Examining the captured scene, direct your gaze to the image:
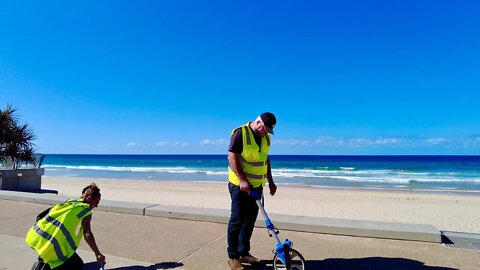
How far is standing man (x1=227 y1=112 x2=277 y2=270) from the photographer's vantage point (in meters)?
3.54

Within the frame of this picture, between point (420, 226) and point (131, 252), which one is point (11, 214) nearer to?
point (131, 252)

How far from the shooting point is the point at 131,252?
429cm

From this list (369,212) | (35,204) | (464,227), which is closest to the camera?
(35,204)

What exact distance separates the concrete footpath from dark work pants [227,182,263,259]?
0.27 m

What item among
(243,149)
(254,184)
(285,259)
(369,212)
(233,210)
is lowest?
(369,212)


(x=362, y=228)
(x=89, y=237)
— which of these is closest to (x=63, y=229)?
(x=89, y=237)

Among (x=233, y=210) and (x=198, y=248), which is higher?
(x=233, y=210)

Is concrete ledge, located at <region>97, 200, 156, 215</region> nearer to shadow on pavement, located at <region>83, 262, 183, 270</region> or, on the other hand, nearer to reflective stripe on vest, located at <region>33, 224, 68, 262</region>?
shadow on pavement, located at <region>83, 262, 183, 270</region>

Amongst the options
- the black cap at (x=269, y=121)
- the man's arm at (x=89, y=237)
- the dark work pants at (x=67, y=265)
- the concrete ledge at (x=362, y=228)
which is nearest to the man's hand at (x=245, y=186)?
the black cap at (x=269, y=121)

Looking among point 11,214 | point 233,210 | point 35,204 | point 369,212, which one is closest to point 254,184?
point 233,210

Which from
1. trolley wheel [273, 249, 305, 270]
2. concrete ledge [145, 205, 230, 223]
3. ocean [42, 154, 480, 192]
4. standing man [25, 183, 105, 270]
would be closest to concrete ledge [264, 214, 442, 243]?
concrete ledge [145, 205, 230, 223]

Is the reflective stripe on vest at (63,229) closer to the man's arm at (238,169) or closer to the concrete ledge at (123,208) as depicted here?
the man's arm at (238,169)

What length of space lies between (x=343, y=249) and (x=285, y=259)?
136cm

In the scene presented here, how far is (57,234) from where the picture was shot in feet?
9.93
